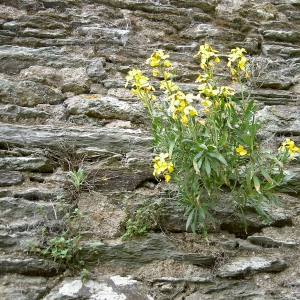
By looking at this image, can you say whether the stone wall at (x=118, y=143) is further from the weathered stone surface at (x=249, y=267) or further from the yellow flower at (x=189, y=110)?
the yellow flower at (x=189, y=110)

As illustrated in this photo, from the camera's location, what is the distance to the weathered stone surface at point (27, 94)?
10.1ft

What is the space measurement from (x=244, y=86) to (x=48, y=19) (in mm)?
2108

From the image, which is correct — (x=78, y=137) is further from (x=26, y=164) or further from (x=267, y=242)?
(x=267, y=242)

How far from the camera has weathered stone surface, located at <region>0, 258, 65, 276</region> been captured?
2064mm

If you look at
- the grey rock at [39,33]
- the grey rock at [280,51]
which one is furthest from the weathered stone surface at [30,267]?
the grey rock at [280,51]

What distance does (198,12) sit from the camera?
4203 mm

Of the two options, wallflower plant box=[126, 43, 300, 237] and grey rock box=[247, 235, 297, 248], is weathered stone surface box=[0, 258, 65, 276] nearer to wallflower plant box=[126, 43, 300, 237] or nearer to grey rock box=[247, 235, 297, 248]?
wallflower plant box=[126, 43, 300, 237]

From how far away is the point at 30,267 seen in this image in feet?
6.86

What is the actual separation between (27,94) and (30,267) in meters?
1.59

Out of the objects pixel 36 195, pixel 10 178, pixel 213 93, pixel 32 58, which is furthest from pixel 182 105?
pixel 32 58

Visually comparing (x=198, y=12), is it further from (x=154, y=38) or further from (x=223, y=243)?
(x=223, y=243)

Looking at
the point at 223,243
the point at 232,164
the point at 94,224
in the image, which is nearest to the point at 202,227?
the point at 223,243

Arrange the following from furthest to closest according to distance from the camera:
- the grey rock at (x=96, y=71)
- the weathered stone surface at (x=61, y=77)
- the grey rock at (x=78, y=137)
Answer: the grey rock at (x=96, y=71) < the weathered stone surface at (x=61, y=77) < the grey rock at (x=78, y=137)

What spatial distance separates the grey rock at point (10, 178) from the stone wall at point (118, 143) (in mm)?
13
